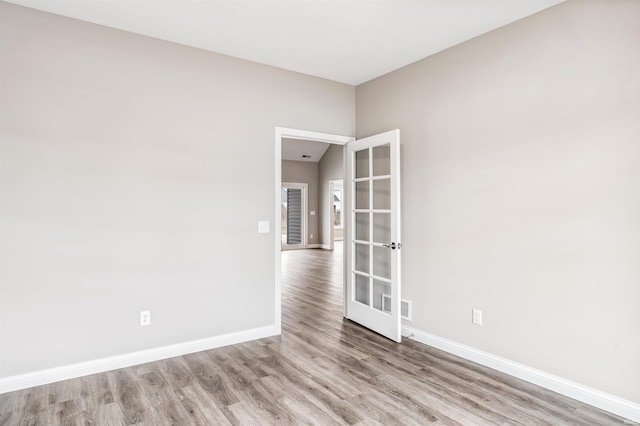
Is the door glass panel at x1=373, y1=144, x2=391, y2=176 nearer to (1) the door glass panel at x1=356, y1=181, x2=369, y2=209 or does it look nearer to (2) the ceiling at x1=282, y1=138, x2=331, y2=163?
(1) the door glass panel at x1=356, y1=181, x2=369, y2=209

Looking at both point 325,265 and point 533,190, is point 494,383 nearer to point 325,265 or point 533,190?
point 533,190

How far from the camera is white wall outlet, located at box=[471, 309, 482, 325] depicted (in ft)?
10.2

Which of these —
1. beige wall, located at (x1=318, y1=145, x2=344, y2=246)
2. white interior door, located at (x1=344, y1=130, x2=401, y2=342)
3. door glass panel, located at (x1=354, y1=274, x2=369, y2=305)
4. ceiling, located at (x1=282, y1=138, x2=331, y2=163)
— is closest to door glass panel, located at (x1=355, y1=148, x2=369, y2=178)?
white interior door, located at (x1=344, y1=130, x2=401, y2=342)

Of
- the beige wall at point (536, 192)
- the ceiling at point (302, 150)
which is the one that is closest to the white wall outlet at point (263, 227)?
the beige wall at point (536, 192)

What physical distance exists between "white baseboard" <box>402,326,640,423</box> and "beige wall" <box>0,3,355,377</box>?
1.73m

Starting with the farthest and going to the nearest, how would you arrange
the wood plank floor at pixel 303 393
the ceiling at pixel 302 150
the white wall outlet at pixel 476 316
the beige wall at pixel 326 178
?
the beige wall at pixel 326 178
the ceiling at pixel 302 150
the white wall outlet at pixel 476 316
the wood plank floor at pixel 303 393

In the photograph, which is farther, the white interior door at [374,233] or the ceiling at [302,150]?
the ceiling at [302,150]

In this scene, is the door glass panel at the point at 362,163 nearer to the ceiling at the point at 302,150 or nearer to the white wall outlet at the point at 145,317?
the white wall outlet at the point at 145,317


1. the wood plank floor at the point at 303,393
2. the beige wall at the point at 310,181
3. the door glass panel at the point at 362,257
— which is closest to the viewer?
the wood plank floor at the point at 303,393

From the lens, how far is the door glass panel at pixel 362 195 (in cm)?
415

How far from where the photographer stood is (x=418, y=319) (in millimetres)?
3646

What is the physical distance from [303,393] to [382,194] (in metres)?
2.16

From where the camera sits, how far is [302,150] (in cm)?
1063

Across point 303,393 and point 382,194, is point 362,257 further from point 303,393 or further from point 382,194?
point 303,393
